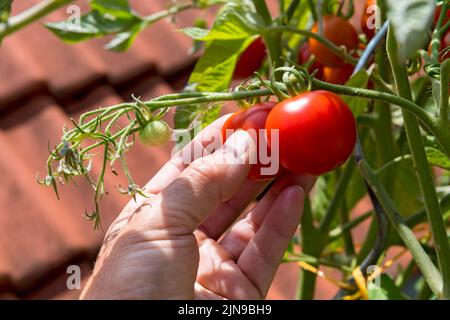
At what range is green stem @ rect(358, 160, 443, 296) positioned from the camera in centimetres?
60

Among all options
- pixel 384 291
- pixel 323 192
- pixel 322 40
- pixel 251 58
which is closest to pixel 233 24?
pixel 322 40

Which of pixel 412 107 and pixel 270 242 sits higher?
pixel 412 107

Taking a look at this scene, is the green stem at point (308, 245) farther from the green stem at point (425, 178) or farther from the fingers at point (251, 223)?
the green stem at point (425, 178)

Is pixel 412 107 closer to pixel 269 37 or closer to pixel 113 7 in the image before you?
pixel 269 37

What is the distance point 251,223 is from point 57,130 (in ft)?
1.67

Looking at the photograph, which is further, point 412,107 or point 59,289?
point 59,289

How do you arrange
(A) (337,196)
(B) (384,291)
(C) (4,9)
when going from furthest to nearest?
(A) (337,196) < (B) (384,291) < (C) (4,9)

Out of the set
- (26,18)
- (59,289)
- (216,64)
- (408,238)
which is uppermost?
(26,18)

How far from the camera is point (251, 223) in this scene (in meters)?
0.83

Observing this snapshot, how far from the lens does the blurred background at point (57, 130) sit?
3.59ft

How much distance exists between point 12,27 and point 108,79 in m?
0.79

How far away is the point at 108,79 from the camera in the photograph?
134cm

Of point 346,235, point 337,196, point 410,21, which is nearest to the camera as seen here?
point 410,21

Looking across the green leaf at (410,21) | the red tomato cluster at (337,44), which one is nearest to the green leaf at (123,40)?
the red tomato cluster at (337,44)
